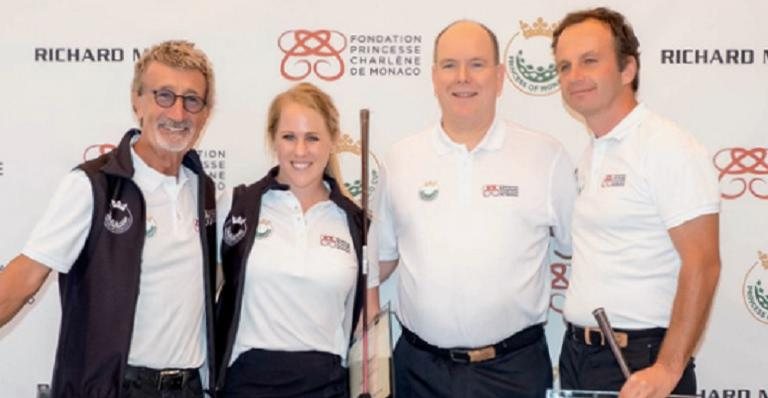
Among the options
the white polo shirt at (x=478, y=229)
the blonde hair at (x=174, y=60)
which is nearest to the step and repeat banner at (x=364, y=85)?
the white polo shirt at (x=478, y=229)

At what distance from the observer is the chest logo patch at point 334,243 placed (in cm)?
223

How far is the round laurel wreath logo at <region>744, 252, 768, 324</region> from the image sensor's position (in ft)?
8.79

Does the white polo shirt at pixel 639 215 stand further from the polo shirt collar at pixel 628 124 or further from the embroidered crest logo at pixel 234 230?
the embroidered crest logo at pixel 234 230

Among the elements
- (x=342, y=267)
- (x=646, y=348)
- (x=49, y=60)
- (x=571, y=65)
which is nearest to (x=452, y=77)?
(x=571, y=65)

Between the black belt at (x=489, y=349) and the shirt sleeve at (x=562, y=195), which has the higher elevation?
the shirt sleeve at (x=562, y=195)

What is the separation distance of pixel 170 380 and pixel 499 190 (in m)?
0.89

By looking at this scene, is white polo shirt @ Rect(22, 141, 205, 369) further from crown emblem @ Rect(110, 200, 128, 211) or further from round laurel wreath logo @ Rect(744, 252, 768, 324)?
round laurel wreath logo @ Rect(744, 252, 768, 324)

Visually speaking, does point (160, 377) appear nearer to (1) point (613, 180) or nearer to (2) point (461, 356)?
(2) point (461, 356)

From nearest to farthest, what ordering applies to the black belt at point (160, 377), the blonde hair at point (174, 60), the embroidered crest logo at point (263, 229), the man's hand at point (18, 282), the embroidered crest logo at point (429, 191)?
1. the man's hand at point (18, 282)
2. the black belt at point (160, 377)
3. the blonde hair at point (174, 60)
4. the embroidered crest logo at point (263, 229)
5. the embroidered crest logo at point (429, 191)

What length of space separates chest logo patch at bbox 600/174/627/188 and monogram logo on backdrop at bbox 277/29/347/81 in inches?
36.4

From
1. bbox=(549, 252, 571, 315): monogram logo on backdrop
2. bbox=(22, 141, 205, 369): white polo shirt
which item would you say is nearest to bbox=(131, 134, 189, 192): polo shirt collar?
bbox=(22, 141, 205, 369): white polo shirt

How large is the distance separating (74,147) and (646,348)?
1.67 meters

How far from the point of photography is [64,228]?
6.27ft

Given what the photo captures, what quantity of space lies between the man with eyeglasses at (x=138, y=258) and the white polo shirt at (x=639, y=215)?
861mm
